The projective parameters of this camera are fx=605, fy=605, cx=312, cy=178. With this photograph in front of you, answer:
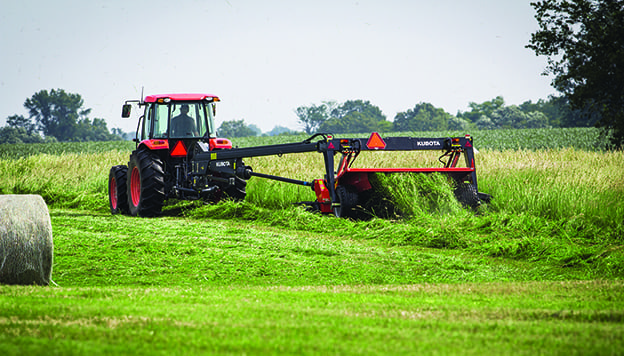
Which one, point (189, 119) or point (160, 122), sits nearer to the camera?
point (160, 122)

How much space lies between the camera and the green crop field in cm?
320

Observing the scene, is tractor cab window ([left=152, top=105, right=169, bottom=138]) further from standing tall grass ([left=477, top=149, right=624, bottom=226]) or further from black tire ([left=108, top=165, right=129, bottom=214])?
standing tall grass ([left=477, top=149, right=624, bottom=226])

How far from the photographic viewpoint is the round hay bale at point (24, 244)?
194 inches

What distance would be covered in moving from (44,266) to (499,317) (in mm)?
3685

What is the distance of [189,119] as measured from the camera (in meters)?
11.0

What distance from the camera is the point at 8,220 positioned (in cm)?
496

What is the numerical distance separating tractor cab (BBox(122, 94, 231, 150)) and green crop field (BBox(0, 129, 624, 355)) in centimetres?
131

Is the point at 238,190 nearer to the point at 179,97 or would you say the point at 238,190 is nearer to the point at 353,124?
the point at 179,97

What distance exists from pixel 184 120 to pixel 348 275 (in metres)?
6.11

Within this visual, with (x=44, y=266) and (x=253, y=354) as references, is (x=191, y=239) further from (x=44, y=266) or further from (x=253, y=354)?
(x=253, y=354)

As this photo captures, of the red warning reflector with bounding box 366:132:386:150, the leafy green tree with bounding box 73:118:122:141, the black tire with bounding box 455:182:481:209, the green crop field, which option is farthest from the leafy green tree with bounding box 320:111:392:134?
the red warning reflector with bounding box 366:132:386:150

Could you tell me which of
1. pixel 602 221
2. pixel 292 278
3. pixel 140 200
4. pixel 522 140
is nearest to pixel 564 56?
pixel 602 221

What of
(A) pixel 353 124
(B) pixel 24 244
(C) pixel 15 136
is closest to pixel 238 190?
(B) pixel 24 244

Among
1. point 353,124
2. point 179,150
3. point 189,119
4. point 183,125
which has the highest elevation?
point 353,124
